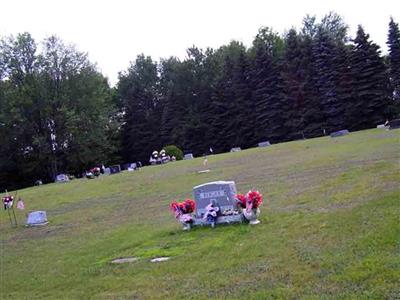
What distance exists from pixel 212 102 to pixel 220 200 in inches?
2337

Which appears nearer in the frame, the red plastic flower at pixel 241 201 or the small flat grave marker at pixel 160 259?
the small flat grave marker at pixel 160 259

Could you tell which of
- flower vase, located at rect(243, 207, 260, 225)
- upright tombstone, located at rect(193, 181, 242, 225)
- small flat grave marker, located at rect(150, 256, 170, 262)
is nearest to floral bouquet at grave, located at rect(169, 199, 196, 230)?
upright tombstone, located at rect(193, 181, 242, 225)

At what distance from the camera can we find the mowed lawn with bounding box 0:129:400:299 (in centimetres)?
689

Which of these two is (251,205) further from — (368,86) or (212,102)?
(212,102)

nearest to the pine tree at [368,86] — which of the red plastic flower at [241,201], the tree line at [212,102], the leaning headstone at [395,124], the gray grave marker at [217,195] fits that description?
the tree line at [212,102]

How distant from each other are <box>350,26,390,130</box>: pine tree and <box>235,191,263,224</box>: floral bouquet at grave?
152 feet

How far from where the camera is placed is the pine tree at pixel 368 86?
55188 mm

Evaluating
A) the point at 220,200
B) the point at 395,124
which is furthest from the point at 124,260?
the point at 395,124

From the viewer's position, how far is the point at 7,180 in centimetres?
6750

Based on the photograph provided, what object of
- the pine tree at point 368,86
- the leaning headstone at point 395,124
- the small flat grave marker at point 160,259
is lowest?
the small flat grave marker at point 160,259

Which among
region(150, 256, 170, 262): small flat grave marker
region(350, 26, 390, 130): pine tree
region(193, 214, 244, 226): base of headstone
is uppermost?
A: region(350, 26, 390, 130): pine tree

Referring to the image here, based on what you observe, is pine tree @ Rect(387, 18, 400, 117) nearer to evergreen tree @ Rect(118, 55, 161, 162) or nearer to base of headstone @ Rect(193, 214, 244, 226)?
evergreen tree @ Rect(118, 55, 161, 162)

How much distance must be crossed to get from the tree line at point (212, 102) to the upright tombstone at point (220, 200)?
152 feet

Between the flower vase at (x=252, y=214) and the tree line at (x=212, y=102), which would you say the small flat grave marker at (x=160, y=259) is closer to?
the flower vase at (x=252, y=214)
